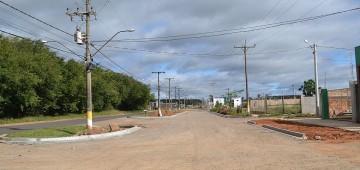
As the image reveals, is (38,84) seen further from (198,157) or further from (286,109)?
(198,157)

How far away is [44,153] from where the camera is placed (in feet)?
58.3

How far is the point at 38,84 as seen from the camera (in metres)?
56.8

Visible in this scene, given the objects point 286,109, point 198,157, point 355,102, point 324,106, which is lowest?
point 198,157

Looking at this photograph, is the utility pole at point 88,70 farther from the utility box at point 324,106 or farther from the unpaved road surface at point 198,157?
the utility box at point 324,106

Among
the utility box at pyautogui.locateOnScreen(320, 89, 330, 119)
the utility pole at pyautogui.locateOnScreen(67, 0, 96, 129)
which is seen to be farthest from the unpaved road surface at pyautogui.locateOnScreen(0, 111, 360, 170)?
the utility box at pyautogui.locateOnScreen(320, 89, 330, 119)

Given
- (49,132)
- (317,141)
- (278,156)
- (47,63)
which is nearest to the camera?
(278,156)

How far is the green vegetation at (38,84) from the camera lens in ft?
159

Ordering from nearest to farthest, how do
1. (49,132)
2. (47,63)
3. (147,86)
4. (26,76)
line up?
(49,132) → (26,76) → (47,63) → (147,86)

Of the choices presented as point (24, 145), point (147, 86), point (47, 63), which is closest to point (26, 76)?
point (47, 63)

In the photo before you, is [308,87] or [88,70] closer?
[88,70]

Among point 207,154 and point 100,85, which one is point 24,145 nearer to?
point 207,154

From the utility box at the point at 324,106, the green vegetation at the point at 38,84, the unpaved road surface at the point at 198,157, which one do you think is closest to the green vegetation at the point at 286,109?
the utility box at the point at 324,106

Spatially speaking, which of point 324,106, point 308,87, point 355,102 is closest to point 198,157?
point 355,102

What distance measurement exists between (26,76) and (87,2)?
23015 mm
